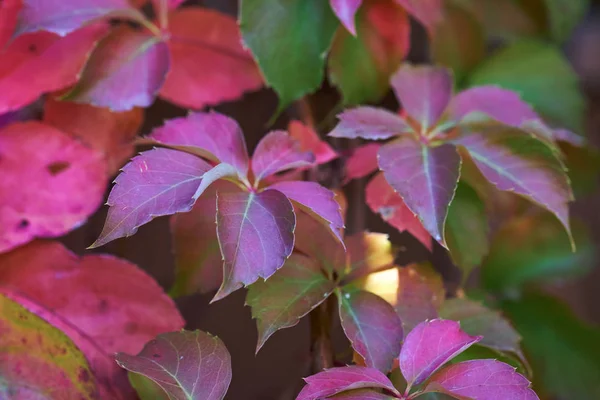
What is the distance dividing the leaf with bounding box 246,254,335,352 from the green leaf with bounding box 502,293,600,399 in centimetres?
51

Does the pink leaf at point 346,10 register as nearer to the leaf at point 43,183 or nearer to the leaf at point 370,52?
the leaf at point 370,52

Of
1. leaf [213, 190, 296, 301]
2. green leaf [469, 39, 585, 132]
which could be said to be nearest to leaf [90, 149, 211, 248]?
leaf [213, 190, 296, 301]

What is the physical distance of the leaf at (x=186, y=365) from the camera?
1.06ft

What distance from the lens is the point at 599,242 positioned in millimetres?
993

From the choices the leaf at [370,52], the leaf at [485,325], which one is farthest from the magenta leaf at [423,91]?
the leaf at [485,325]

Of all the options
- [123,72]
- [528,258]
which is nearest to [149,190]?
[123,72]

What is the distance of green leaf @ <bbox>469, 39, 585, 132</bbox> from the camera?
0.68 m

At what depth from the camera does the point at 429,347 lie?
0.34 m

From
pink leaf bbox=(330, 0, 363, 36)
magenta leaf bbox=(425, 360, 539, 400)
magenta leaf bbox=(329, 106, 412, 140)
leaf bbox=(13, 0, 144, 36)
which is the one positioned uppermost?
leaf bbox=(13, 0, 144, 36)

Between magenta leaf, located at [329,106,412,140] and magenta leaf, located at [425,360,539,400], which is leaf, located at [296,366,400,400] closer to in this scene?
magenta leaf, located at [425,360,539,400]

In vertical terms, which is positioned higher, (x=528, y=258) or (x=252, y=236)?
(x=252, y=236)

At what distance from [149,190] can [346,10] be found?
23cm

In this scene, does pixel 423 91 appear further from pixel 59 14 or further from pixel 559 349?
pixel 559 349

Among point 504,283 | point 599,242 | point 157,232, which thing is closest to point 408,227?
point 157,232
